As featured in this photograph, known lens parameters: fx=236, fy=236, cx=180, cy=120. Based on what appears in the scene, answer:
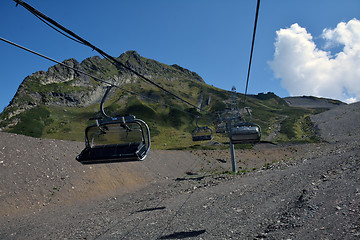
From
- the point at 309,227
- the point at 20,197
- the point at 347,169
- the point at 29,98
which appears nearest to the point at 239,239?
the point at 309,227

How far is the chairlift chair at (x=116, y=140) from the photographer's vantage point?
8648 mm

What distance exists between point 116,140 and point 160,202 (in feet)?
29.3

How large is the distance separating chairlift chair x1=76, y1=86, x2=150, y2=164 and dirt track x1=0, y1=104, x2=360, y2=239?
4214 mm

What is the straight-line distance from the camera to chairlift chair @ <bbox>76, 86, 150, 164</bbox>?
28.4 feet

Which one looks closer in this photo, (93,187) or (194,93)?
(93,187)

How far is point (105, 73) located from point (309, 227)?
553 feet

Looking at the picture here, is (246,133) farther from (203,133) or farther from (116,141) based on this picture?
(116,141)

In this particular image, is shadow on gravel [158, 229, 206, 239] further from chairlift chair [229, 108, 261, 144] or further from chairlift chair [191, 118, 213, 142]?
chairlift chair [191, 118, 213, 142]

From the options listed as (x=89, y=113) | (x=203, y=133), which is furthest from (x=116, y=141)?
(x=89, y=113)

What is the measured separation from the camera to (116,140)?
923cm

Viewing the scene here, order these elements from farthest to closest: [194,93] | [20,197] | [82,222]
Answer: [194,93] → [20,197] → [82,222]

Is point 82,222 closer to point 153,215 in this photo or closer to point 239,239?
point 153,215

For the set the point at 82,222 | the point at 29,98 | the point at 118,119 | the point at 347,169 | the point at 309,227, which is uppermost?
the point at 29,98

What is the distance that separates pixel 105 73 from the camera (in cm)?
16262
